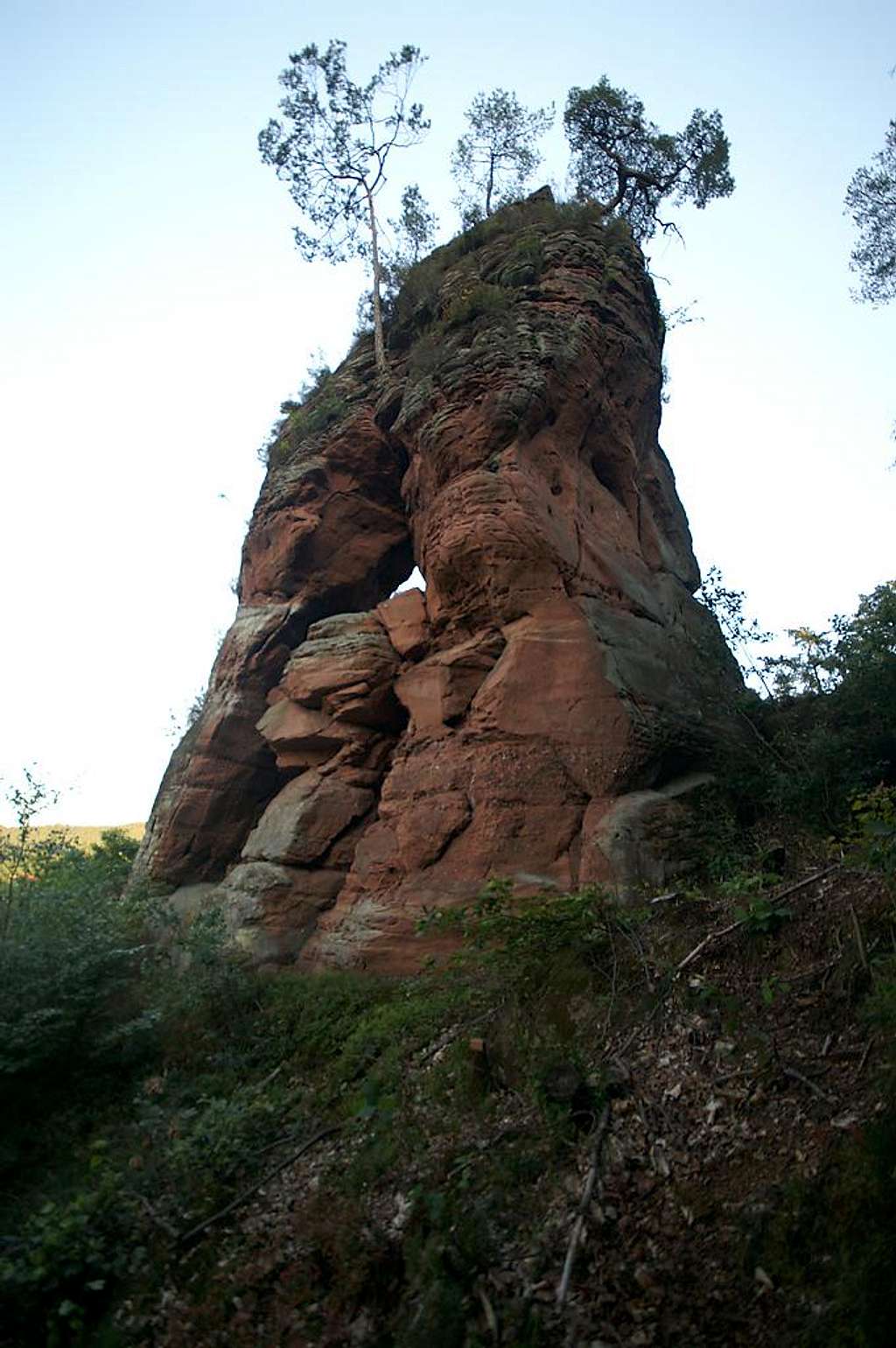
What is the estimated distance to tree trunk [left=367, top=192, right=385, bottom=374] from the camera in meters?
17.1

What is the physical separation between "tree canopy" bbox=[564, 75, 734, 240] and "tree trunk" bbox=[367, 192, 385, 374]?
16.2 feet

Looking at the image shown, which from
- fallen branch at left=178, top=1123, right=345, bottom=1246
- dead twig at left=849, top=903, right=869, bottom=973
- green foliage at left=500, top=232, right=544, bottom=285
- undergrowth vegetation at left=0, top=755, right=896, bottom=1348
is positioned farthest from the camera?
Result: green foliage at left=500, top=232, right=544, bottom=285

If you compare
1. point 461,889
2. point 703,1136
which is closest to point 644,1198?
point 703,1136

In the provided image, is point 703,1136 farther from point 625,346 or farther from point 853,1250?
point 625,346

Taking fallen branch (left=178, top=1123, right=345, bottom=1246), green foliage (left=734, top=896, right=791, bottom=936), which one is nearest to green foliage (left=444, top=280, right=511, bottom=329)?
green foliage (left=734, top=896, right=791, bottom=936)

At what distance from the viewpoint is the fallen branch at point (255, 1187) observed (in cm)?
634

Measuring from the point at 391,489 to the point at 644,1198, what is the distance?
44.4 feet

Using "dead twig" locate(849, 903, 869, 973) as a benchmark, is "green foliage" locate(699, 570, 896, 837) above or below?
above

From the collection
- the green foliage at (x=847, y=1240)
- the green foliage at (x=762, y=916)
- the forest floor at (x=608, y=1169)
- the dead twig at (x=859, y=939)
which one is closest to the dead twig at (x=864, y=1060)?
the forest floor at (x=608, y=1169)

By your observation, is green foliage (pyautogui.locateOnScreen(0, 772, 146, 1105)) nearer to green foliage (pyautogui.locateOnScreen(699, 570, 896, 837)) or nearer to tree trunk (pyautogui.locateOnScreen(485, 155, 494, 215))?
green foliage (pyautogui.locateOnScreen(699, 570, 896, 837))

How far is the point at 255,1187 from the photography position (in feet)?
21.8

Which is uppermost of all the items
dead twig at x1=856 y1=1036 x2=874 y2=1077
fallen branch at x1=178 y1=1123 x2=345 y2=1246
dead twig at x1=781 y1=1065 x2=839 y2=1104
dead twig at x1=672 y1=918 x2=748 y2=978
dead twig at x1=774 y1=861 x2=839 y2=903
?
dead twig at x1=774 y1=861 x2=839 y2=903

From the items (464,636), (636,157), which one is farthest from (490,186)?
(464,636)

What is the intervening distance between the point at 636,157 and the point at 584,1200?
21329mm
